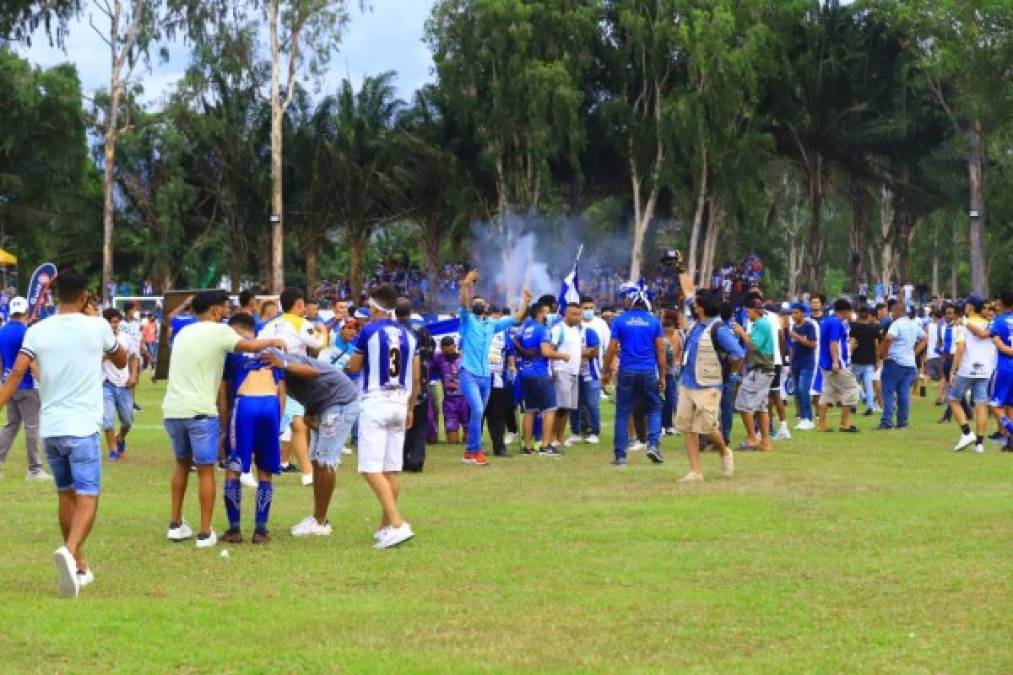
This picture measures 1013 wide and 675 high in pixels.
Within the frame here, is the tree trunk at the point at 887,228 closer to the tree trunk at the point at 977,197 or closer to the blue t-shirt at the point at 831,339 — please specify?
the tree trunk at the point at 977,197

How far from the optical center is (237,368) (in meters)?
11.6

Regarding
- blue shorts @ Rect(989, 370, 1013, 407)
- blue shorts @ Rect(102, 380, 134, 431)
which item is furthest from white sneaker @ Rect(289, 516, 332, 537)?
blue shorts @ Rect(989, 370, 1013, 407)

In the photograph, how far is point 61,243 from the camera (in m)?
66.3

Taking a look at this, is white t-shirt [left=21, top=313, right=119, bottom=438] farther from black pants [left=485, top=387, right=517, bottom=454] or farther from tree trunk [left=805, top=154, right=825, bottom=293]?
tree trunk [left=805, top=154, right=825, bottom=293]

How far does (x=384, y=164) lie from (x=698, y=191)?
1299 centimetres

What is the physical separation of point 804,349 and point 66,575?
50.1 feet

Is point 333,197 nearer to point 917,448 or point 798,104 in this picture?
point 798,104

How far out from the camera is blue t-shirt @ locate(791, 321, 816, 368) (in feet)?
74.7

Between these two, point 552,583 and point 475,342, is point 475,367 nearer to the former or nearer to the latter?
point 475,342

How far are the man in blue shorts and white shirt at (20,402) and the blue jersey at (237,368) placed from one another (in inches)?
176

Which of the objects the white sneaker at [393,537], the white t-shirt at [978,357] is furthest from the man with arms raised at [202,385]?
the white t-shirt at [978,357]

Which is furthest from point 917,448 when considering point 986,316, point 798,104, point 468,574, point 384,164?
point 384,164

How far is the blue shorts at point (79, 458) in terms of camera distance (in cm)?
962

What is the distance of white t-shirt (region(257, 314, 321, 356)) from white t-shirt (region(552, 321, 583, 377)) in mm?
5413
